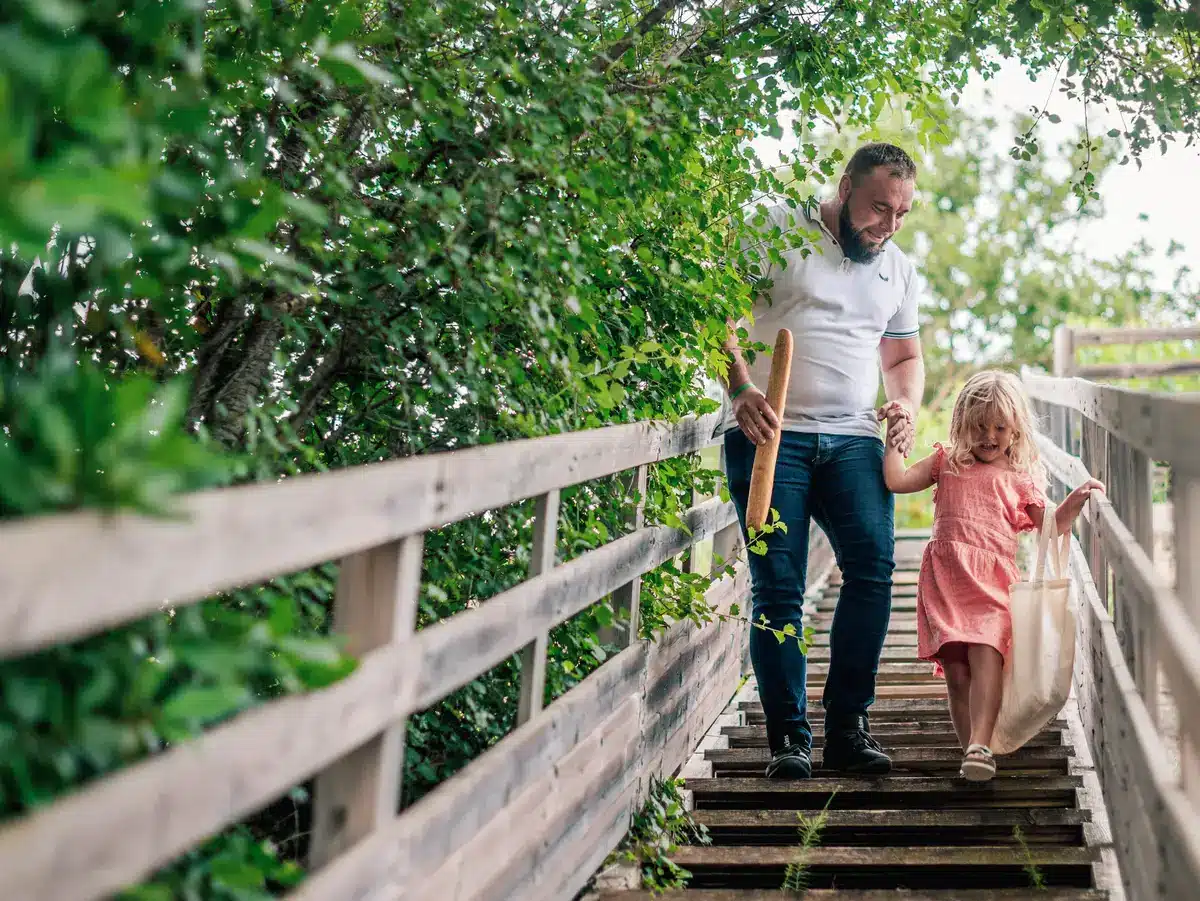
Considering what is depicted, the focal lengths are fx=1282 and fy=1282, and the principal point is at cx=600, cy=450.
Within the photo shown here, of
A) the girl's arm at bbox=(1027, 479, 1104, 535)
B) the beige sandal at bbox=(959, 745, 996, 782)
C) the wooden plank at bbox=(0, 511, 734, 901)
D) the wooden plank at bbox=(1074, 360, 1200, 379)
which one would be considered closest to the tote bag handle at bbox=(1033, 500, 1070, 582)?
the girl's arm at bbox=(1027, 479, 1104, 535)

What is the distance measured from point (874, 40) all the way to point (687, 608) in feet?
5.85

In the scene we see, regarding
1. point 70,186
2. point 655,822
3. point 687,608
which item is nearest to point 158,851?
point 70,186

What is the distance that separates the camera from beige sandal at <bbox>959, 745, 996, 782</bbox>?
3609 mm

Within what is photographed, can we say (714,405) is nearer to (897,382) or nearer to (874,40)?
(897,382)

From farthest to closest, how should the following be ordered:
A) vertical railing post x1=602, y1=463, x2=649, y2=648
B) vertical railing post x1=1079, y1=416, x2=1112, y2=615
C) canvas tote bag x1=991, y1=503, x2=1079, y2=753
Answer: vertical railing post x1=1079, y1=416, x2=1112, y2=615
canvas tote bag x1=991, y1=503, x2=1079, y2=753
vertical railing post x1=602, y1=463, x2=649, y2=648

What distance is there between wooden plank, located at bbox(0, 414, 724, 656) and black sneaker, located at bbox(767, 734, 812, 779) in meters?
1.86

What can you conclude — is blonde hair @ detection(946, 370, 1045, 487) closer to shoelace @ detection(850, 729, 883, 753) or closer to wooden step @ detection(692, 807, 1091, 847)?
shoelace @ detection(850, 729, 883, 753)

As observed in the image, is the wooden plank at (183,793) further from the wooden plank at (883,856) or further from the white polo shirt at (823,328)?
the white polo shirt at (823,328)

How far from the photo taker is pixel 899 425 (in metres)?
3.89

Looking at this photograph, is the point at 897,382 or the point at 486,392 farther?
the point at 897,382

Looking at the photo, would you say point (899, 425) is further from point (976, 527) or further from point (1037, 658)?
point (1037, 658)

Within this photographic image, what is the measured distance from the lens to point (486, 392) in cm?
259

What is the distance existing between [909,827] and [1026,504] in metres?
1.14

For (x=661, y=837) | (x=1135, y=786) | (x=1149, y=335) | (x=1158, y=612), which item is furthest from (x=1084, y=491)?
(x=1149, y=335)
